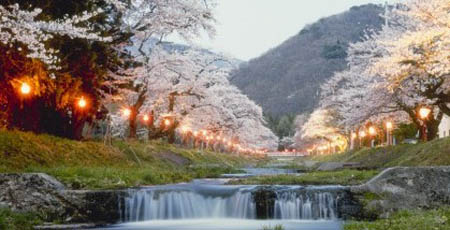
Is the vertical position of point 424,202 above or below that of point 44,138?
below

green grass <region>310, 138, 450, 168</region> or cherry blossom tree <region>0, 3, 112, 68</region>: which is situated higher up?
cherry blossom tree <region>0, 3, 112, 68</region>

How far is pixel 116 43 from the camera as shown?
26.7m

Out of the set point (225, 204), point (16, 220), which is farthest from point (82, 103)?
point (16, 220)

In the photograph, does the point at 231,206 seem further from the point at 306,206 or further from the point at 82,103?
the point at 82,103

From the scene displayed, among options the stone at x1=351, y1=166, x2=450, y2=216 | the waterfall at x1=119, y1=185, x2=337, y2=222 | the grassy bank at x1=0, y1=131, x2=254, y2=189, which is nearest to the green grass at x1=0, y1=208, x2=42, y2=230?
the grassy bank at x1=0, y1=131, x2=254, y2=189

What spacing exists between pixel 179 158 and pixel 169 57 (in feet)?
23.1

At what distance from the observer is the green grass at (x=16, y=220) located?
10906 mm

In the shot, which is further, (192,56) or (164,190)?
(192,56)

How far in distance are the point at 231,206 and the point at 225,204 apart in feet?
0.63

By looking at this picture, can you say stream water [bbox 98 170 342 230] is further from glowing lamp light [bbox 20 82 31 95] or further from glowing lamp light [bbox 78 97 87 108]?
glowing lamp light [bbox 78 97 87 108]

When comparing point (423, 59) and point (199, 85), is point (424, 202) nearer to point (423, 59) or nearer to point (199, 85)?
point (423, 59)

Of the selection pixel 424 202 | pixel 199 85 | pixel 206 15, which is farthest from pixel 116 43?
pixel 424 202

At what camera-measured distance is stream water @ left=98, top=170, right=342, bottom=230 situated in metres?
14.6

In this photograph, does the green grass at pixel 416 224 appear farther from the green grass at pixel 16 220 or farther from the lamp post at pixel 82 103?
the lamp post at pixel 82 103
